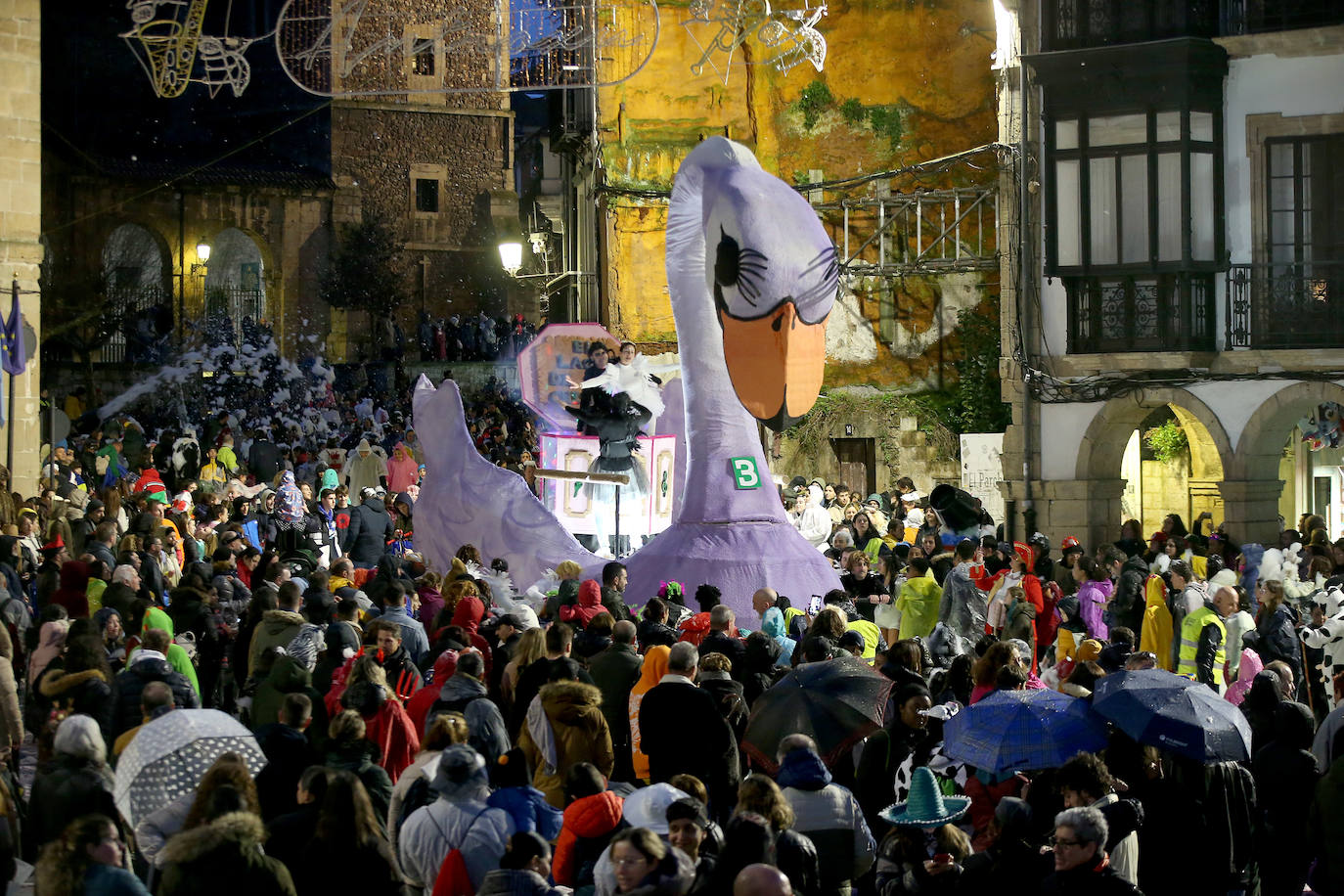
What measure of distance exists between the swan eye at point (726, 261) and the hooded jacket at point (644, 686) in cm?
471

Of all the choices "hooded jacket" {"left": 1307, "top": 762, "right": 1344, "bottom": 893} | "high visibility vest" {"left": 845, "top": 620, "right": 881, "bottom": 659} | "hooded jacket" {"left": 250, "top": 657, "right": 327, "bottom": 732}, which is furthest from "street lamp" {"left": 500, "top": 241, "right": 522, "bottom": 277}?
"hooded jacket" {"left": 1307, "top": 762, "right": 1344, "bottom": 893}

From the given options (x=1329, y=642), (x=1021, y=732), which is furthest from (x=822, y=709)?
(x=1329, y=642)

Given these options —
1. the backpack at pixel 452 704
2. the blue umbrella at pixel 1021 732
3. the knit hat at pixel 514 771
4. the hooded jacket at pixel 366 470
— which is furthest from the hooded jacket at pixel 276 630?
the hooded jacket at pixel 366 470

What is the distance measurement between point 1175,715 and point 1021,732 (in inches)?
24.1

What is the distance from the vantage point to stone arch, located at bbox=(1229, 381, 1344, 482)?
1991cm

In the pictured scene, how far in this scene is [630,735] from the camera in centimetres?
874

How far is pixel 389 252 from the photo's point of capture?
1802 inches

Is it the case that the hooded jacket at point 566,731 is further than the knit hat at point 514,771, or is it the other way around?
the hooded jacket at point 566,731

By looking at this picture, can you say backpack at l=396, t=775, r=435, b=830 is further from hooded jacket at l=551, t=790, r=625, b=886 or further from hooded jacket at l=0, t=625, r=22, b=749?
hooded jacket at l=0, t=625, r=22, b=749

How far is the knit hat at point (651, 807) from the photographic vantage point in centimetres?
598

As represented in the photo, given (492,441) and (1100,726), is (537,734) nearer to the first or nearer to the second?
(1100,726)

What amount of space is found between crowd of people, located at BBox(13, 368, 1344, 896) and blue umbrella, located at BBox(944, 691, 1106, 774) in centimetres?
13

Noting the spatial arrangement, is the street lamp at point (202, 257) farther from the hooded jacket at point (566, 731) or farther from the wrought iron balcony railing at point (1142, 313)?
the hooded jacket at point (566, 731)

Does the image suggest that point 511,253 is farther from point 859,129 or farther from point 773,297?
point 773,297
